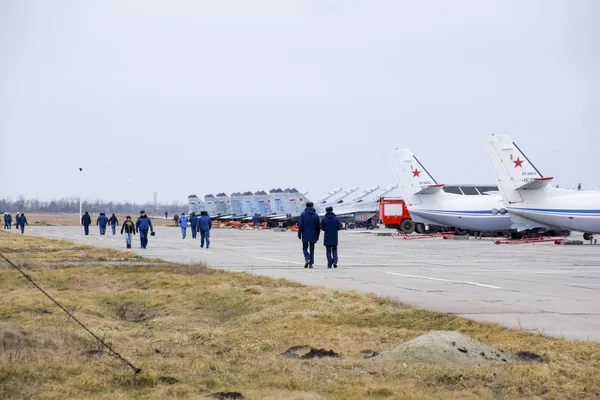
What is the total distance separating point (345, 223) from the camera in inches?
3351

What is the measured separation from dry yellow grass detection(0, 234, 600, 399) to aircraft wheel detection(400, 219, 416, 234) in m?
45.6

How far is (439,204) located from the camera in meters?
55.1

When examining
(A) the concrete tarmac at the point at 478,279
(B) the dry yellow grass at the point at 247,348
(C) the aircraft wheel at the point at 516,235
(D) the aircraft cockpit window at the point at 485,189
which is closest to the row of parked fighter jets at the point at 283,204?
(D) the aircraft cockpit window at the point at 485,189

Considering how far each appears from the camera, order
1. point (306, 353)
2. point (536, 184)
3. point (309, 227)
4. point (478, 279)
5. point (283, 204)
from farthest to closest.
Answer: point (283, 204) → point (536, 184) → point (309, 227) → point (478, 279) → point (306, 353)

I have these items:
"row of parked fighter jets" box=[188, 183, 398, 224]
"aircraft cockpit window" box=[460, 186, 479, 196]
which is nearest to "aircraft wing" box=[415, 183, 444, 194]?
"aircraft cockpit window" box=[460, 186, 479, 196]

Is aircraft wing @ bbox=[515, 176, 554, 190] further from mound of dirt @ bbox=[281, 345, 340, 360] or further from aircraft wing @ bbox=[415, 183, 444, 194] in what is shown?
mound of dirt @ bbox=[281, 345, 340, 360]

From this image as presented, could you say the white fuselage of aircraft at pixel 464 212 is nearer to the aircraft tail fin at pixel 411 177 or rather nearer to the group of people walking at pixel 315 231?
the aircraft tail fin at pixel 411 177

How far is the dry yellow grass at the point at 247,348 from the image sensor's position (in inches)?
291

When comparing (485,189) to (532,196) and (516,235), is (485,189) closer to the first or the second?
(516,235)

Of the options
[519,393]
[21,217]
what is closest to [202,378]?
[519,393]

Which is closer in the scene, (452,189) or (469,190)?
(452,189)

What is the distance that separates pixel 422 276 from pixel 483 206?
3185 centimetres

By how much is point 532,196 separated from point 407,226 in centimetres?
1708

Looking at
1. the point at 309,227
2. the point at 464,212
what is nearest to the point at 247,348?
the point at 309,227
